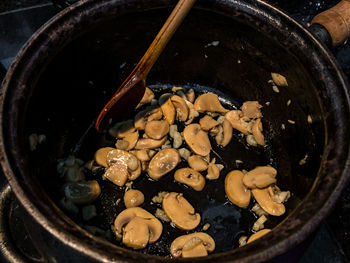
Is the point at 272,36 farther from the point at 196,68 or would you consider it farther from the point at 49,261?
the point at 49,261

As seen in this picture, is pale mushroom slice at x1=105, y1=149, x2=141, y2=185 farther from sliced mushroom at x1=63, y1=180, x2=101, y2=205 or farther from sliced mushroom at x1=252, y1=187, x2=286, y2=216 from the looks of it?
sliced mushroom at x1=252, y1=187, x2=286, y2=216

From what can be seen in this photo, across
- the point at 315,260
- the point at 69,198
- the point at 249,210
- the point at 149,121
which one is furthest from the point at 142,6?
the point at 315,260

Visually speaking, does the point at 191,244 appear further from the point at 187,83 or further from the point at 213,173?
→ the point at 187,83

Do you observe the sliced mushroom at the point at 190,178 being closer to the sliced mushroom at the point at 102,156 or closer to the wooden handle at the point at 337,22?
the sliced mushroom at the point at 102,156

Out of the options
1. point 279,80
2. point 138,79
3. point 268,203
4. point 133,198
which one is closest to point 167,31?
point 138,79

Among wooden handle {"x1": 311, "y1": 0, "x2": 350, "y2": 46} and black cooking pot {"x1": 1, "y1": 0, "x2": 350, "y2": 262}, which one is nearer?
black cooking pot {"x1": 1, "y1": 0, "x2": 350, "y2": 262}

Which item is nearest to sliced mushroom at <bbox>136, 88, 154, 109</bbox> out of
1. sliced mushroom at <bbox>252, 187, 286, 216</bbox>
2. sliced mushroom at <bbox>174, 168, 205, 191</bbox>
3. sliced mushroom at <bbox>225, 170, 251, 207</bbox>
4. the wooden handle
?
sliced mushroom at <bbox>174, 168, 205, 191</bbox>
